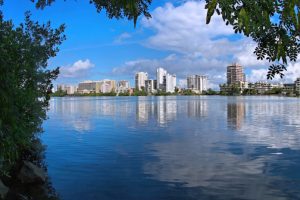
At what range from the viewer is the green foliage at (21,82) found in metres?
6.95

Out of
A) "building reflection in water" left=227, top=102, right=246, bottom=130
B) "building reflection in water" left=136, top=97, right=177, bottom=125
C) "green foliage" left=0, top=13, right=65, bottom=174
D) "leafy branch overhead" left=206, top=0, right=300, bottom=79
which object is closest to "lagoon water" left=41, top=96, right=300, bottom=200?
"green foliage" left=0, top=13, right=65, bottom=174

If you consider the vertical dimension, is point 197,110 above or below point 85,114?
above

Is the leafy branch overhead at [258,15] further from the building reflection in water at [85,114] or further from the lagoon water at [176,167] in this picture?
the building reflection in water at [85,114]

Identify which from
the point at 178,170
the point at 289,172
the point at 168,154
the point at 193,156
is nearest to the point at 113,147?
the point at 168,154

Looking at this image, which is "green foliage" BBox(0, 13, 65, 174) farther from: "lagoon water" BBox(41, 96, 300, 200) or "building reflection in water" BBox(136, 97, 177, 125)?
"building reflection in water" BBox(136, 97, 177, 125)

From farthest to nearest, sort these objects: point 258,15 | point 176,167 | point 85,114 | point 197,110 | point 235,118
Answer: point 197,110
point 85,114
point 235,118
point 176,167
point 258,15

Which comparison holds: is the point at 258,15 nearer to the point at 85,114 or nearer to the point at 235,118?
the point at 235,118

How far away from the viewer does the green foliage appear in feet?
22.8

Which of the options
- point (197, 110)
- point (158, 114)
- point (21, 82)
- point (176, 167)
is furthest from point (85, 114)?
point (21, 82)

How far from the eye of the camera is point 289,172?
23031 mm

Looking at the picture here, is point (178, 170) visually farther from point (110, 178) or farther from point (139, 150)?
point (139, 150)

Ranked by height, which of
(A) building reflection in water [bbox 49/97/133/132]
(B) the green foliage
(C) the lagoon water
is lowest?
(C) the lagoon water

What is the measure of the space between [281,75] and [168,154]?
24.6m

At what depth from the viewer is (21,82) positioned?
15617mm
